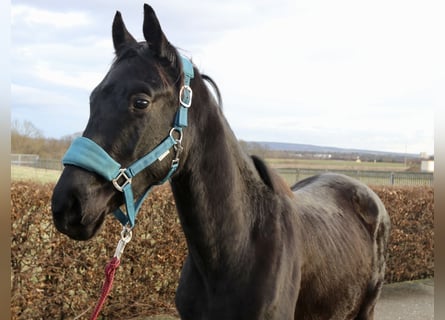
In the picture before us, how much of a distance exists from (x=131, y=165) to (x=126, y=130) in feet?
0.52

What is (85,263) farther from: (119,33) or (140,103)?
(140,103)

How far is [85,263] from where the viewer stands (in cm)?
A: 552

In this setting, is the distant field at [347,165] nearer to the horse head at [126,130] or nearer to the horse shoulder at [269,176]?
the horse shoulder at [269,176]

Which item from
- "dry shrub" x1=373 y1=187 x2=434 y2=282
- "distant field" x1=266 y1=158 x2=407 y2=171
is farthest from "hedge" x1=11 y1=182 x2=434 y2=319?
"distant field" x1=266 y1=158 x2=407 y2=171

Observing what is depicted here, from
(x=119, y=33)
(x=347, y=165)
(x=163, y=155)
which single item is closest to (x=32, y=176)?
(x=119, y=33)

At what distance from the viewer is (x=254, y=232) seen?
247cm

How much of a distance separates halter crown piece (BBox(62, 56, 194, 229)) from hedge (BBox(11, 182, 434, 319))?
3255mm

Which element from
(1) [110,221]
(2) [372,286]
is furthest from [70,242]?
(2) [372,286]

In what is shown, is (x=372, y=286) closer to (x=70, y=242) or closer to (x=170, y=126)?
(x=170, y=126)

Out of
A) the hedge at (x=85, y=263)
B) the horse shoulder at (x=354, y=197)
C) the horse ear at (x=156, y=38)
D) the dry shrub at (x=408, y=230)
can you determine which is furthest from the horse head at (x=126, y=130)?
the dry shrub at (x=408, y=230)

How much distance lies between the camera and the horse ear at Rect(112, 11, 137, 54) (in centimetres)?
239

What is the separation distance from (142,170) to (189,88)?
501 millimetres

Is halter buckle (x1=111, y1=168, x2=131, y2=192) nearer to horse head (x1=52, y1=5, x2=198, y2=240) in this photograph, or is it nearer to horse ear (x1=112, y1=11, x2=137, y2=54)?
horse head (x1=52, y1=5, x2=198, y2=240)

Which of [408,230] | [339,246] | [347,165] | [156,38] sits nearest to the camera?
[156,38]
